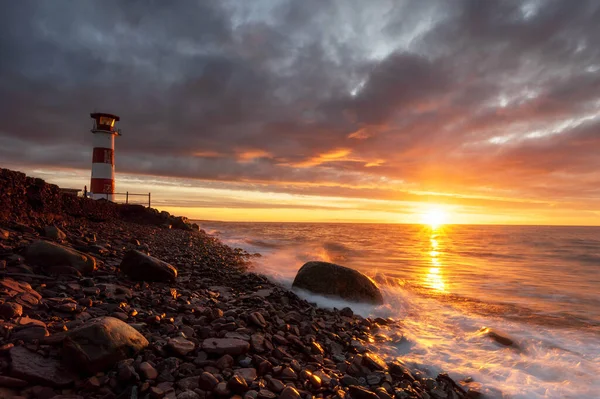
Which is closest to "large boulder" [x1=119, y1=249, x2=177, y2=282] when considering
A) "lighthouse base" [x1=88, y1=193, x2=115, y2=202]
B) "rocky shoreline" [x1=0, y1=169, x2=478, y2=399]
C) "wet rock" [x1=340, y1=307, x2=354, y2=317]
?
"rocky shoreline" [x1=0, y1=169, x2=478, y2=399]

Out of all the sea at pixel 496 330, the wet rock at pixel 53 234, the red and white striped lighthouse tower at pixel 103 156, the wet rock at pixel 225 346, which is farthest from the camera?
the red and white striped lighthouse tower at pixel 103 156

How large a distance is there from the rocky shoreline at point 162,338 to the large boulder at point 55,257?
2 centimetres

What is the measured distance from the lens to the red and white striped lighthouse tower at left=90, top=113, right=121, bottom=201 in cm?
2881

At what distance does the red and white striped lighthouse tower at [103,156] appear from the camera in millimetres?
28812

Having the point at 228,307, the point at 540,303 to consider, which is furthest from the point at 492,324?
the point at 228,307

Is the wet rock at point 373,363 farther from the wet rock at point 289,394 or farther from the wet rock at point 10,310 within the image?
→ the wet rock at point 10,310

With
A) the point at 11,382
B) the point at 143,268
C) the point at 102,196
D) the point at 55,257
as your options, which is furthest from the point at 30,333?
the point at 102,196

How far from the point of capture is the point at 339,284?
9531mm

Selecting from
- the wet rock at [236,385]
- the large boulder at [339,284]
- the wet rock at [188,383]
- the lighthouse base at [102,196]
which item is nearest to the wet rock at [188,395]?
the wet rock at [188,383]

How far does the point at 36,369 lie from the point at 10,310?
3.97 feet

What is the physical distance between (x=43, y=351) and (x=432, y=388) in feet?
15.1

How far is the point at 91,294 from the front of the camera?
17.3 ft

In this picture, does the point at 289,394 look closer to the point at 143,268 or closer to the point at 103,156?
the point at 143,268

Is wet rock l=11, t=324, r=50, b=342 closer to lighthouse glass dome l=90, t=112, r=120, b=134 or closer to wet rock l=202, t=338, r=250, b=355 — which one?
wet rock l=202, t=338, r=250, b=355
